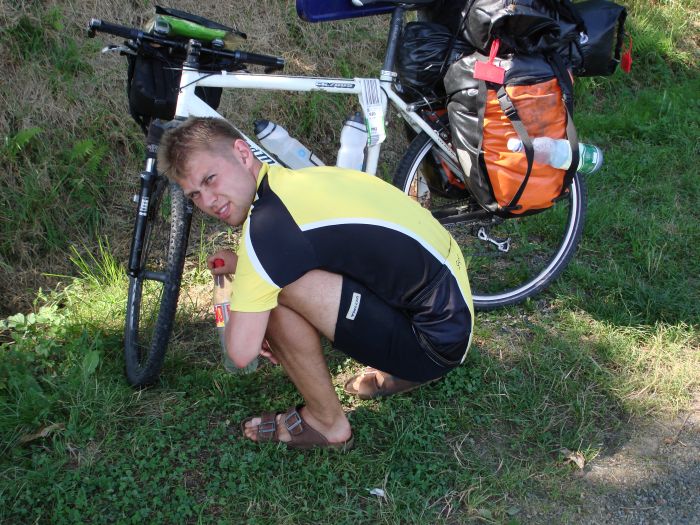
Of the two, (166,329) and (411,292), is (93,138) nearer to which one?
(166,329)

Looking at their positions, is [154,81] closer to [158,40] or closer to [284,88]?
[158,40]

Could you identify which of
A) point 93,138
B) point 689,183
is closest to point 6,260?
point 93,138

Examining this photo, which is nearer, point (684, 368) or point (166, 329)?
point (166, 329)

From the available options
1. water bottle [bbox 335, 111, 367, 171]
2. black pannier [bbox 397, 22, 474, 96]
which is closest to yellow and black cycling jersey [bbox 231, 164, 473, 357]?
water bottle [bbox 335, 111, 367, 171]

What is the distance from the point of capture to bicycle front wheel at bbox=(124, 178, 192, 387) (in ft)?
9.71

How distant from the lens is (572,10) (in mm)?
3232

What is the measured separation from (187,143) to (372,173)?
118cm

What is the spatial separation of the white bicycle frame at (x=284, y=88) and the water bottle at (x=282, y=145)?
Result: 0.06 metres

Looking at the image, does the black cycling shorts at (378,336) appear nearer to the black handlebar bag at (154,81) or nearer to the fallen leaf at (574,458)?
the fallen leaf at (574,458)

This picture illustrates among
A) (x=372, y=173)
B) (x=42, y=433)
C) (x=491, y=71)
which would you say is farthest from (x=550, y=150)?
(x=42, y=433)

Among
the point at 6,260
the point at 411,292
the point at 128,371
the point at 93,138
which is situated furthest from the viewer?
the point at 93,138

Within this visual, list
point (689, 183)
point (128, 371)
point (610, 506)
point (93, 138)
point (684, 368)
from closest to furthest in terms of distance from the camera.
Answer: point (610, 506) → point (128, 371) → point (684, 368) → point (93, 138) → point (689, 183)

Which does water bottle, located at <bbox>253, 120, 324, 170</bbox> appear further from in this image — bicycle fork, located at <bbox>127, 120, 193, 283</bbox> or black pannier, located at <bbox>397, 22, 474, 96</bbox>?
black pannier, located at <bbox>397, 22, 474, 96</bbox>

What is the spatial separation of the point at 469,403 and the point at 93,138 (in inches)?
105
